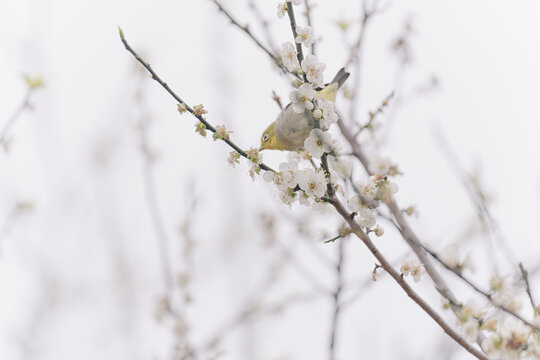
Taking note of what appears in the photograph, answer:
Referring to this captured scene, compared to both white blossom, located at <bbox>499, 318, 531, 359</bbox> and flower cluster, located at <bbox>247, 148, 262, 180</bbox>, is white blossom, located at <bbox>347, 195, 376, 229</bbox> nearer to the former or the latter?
flower cluster, located at <bbox>247, 148, 262, 180</bbox>

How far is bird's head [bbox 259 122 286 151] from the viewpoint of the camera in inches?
89.0

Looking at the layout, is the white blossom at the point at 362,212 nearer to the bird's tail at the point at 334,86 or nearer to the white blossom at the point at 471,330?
the white blossom at the point at 471,330

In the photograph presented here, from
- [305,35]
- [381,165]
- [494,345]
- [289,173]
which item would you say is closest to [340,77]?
[381,165]

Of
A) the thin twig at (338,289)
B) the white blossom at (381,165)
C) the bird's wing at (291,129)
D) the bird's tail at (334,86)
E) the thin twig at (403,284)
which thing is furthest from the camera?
the bird's tail at (334,86)

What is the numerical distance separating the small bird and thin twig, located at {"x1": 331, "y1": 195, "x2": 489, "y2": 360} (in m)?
0.56

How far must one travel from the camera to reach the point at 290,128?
204 cm

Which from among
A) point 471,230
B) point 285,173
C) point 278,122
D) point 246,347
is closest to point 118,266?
point 246,347

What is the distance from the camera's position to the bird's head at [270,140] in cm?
226

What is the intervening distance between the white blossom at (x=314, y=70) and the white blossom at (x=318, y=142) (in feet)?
0.44

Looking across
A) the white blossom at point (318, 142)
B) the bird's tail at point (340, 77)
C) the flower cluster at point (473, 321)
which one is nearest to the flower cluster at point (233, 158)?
the white blossom at point (318, 142)

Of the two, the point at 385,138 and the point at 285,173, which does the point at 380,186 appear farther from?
the point at 385,138

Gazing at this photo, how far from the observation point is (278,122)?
214 cm

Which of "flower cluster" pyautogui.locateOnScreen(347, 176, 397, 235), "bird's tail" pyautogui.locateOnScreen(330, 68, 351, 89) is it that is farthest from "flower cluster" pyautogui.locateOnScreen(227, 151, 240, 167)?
"bird's tail" pyautogui.locateOnScreen(330, 68, 351, 89)

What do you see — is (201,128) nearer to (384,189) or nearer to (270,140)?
(384,189)
